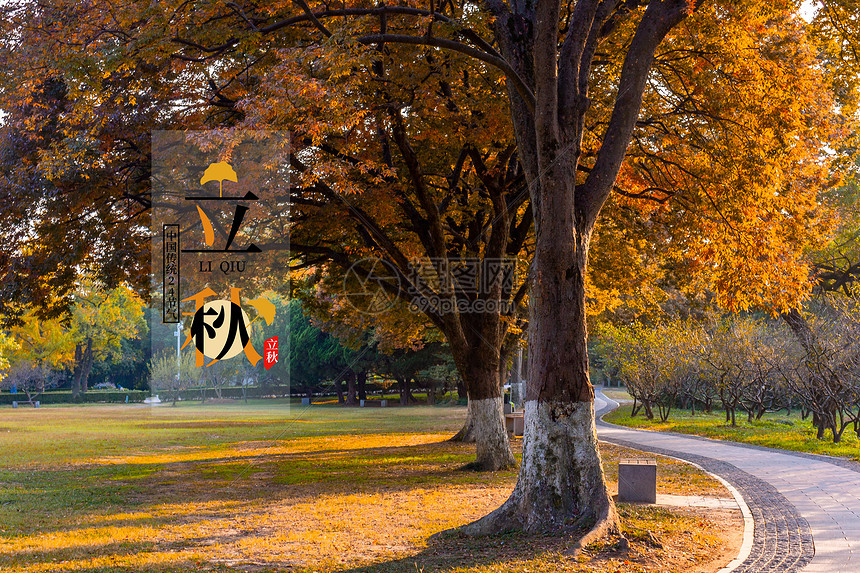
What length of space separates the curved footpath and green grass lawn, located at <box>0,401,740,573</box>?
0.66 metres

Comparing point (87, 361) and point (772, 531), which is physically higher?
point (87, 361)

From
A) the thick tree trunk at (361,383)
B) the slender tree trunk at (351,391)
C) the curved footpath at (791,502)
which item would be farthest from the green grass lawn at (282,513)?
the thick tree trunk at (361,383)

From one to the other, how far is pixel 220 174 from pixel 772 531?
11130 mm

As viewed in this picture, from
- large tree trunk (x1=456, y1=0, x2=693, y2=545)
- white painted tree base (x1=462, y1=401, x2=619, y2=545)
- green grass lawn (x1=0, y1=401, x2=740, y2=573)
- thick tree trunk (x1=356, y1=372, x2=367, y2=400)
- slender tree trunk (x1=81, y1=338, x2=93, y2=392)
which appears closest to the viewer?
green grass lawn (x1=0, y1=401, x2=740, y2=573)

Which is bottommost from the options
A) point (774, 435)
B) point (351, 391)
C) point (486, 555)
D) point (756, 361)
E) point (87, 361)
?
point (351, 391)

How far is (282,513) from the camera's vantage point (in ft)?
35.1

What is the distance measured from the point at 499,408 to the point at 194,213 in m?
7.85

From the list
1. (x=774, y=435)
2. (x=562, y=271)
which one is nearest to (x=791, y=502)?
(x=562, y=271)

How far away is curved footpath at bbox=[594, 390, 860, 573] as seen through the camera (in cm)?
741

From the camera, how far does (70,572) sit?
6961 millimetres

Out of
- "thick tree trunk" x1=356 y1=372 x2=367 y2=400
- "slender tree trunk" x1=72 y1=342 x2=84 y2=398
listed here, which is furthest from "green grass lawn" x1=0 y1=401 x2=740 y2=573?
"slender tree trunk" x1=72 y1=342 x2=84 y2=398

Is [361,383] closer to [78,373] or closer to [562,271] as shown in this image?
[78,373]

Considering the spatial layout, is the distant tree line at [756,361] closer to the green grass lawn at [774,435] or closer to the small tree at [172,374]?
the green grass lawn at [774,435]

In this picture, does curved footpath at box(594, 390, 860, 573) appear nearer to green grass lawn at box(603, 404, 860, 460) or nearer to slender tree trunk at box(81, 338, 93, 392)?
green grass lawn at box(603, 404, 860, 460)
